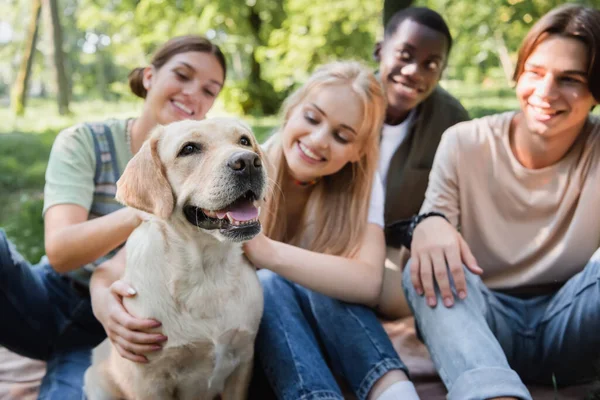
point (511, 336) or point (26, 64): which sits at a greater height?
point (511, 336)

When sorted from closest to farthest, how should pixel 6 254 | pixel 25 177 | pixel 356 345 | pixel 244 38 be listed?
pixel 356 345 < pixel 6 254 < pixel 25 177 < pixel 244 38

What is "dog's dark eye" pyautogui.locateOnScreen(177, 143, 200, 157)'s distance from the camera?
6.07ft

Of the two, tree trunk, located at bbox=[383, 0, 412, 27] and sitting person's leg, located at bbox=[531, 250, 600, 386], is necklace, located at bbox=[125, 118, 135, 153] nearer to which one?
sitting person's leg, located at bbox=[531, 250, 600, 386]

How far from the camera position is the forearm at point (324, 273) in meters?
2.16

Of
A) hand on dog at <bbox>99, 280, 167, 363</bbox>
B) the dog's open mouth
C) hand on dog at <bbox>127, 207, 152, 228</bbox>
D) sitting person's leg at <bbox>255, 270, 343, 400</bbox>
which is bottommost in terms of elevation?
sitting person's leg at <bbox>255, 270, 343, 400</bbox>

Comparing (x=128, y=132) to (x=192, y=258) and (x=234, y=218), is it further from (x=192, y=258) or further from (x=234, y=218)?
(x=234, y=218)

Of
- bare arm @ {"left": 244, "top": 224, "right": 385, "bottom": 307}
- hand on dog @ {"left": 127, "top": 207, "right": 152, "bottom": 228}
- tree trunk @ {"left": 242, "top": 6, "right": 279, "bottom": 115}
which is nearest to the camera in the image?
hand on dog @ {"left": 127, "top": 207, "right": 152, "bottom": 228}

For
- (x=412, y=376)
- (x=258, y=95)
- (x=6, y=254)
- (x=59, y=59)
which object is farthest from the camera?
(x=258, y=95)

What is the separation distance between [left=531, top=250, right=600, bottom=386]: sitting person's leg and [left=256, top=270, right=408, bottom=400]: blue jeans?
0.60 m

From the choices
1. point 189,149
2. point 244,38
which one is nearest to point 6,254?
point 189,149

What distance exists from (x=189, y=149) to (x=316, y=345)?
0.94m

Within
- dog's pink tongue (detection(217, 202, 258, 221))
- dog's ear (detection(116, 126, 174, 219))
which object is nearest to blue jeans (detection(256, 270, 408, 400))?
dog's pink tongue (detection(217, 202, 258, 221))

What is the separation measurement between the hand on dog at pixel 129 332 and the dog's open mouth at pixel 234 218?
38cm

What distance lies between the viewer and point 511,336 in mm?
2123
